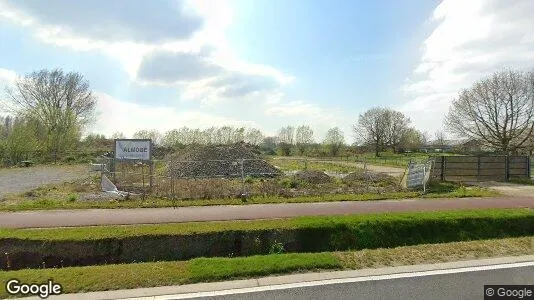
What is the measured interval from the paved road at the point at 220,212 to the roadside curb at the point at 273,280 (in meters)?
4.91

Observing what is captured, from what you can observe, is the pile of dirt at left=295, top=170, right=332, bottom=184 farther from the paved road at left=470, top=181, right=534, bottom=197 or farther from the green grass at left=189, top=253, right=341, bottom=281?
the green grass at left=189, top=253, right=341, bottom=281

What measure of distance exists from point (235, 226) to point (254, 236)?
0.60 m

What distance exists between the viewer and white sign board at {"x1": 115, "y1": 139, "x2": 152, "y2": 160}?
16625 mm

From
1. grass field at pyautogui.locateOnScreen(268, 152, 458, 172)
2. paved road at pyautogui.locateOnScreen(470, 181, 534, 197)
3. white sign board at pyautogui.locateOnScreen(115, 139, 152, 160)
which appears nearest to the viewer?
white sign board at pyautogui.locateOnScreen(115, 139, 152, 160)

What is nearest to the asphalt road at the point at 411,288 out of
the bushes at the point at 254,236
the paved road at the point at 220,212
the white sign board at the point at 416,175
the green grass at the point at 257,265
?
the green grass at the point at 257,265

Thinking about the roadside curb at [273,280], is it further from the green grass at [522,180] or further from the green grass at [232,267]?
the green grass at [522,180]

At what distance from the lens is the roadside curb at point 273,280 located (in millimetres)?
5137

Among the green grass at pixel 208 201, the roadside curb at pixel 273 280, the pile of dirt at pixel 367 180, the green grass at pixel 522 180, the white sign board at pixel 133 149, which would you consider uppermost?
the white sign board at pixel 133 149

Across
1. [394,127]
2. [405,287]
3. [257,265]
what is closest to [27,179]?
[257,265]

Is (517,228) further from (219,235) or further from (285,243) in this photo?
(219,235)

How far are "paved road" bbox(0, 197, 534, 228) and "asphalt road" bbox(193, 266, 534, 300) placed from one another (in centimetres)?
549

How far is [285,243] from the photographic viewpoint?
8578 millimetres

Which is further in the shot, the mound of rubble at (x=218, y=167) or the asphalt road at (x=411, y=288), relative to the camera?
the mound of rubble at (x=218, y=167)

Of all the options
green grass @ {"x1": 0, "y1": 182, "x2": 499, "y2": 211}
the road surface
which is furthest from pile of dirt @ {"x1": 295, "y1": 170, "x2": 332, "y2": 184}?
the road surface
